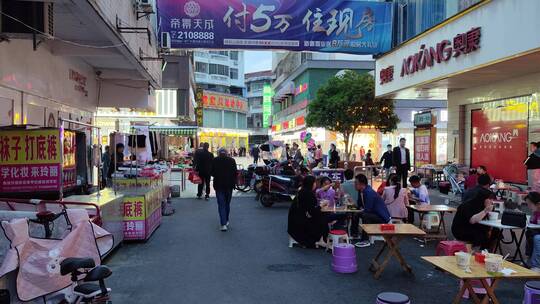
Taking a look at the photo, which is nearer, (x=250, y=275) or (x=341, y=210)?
(x=250, y=275)

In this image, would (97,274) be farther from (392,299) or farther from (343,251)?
(343,251)

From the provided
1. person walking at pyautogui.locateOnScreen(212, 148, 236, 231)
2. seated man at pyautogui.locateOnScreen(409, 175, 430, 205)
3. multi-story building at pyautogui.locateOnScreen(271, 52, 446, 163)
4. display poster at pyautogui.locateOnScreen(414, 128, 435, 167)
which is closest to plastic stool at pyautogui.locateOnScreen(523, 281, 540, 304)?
seated man at pyautogui.locateOnScreen(409, 175, 430, 205)

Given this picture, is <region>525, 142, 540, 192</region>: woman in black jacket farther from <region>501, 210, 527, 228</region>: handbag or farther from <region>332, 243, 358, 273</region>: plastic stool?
<region>332, 243, 358, 273</region>: plastic stool

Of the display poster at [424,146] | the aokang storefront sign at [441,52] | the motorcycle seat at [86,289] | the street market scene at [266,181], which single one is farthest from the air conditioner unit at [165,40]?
the display poster at [424,146]

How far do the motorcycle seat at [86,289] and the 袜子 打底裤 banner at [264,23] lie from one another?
11163 mm

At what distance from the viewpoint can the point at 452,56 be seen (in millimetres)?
13508

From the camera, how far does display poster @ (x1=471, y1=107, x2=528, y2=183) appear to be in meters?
14.2

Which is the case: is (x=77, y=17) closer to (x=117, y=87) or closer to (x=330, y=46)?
(x=117, y=87)

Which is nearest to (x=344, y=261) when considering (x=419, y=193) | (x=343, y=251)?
(x=343, y=251)

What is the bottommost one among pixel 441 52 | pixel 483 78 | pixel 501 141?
pixel 501 141

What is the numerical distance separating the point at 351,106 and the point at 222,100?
1636 inches

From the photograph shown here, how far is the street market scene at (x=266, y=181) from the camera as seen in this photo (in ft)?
17.4

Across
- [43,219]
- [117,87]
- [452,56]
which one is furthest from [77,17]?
[452,56]

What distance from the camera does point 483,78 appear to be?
1449 centimetres
